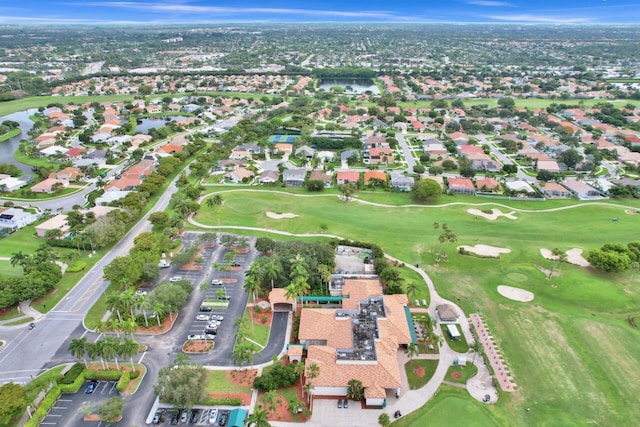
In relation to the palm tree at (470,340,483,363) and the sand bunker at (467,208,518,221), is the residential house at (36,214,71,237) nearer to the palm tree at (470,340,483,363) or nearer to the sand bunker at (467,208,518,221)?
the palm tree at (470,340,483,363)

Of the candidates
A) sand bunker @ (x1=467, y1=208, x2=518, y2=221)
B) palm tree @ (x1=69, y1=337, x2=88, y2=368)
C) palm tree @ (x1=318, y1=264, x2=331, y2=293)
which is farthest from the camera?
sand bunker @ (x1=467, y1=208, x2=518, y2=221)

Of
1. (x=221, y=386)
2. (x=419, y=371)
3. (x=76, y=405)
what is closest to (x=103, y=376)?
(x=76, y=405)

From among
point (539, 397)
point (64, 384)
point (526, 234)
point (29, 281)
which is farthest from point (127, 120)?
point (539, 397)

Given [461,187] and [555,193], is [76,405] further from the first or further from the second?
[555,193]

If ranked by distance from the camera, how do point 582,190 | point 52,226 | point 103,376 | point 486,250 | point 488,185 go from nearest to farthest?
point 103,376, point 486,250, point 52,226, point 582,190, point 488,185

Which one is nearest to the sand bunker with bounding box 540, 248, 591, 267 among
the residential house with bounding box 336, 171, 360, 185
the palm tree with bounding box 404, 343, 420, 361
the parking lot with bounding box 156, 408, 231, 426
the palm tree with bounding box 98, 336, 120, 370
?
the palm tree with bounding box 404, 343, 420, 361

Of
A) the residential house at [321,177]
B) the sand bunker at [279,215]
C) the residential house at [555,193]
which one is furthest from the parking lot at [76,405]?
the residential house at [555,193]

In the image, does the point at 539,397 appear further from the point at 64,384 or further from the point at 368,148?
the point at 368,148
